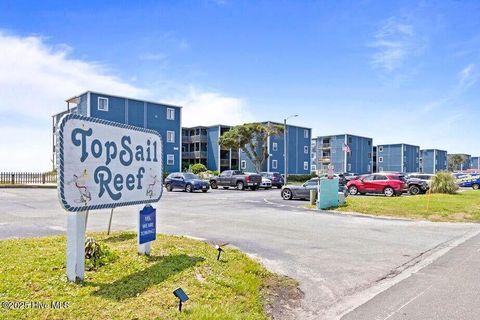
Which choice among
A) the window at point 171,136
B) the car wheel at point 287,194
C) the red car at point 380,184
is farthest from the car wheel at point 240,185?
the window at point 171,136

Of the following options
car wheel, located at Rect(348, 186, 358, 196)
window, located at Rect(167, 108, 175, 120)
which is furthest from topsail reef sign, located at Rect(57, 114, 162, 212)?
window, located at Rect(167, 108, 175, 120)

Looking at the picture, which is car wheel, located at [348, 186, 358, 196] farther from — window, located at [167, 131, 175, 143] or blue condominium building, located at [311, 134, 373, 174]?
blue condominium building, located at [311, 134, 373, 174]

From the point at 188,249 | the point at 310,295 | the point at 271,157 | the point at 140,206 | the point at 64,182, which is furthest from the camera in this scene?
the point at 271,157

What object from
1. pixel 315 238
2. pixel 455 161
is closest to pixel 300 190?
pixel 315 238

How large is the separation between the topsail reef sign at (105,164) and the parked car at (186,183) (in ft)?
77.1

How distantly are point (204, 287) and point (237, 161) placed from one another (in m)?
58.3

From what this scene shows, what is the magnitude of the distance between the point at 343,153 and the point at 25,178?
179ft

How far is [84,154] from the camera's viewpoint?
5059 mm

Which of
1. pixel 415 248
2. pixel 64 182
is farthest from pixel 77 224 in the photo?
pixel 415 248

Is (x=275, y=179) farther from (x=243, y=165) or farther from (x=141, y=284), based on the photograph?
(x=141, y=284)

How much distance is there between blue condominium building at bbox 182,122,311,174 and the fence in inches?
978

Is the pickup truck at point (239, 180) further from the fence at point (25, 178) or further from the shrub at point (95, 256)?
the shrub at point (95, 256)

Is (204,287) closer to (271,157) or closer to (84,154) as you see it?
(84,154)

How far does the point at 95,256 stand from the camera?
5672 millimetres
